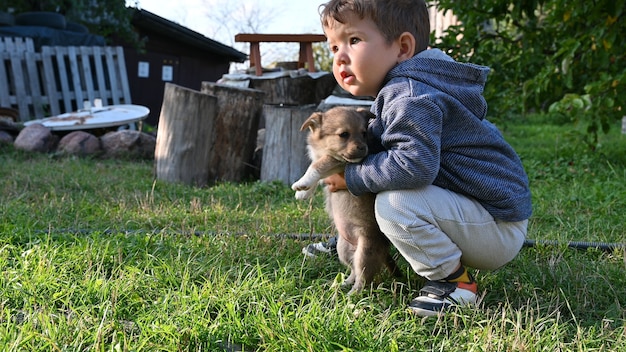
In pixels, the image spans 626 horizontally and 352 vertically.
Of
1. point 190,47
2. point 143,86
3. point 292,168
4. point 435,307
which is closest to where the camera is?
point 435,307

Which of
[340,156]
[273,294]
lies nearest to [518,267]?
[340,156]

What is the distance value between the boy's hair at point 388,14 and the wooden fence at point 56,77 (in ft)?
42.0

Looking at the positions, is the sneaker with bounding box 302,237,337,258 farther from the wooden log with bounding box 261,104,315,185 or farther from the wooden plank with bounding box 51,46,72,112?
the wooden plank with bounding box 51,46,72,112

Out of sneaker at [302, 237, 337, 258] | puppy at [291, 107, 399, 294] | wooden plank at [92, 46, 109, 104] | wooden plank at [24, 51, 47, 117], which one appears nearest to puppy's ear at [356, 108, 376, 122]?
puppy at [291, 107, 399, 294]

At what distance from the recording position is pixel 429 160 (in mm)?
2809

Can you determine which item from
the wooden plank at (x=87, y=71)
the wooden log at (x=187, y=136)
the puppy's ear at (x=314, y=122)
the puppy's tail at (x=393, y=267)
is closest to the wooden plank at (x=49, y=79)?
the wooden plank at (x=87, y=71)

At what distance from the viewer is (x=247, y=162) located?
7641 millimetres

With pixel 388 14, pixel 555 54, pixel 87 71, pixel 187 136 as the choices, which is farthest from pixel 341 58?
pixel 87 71

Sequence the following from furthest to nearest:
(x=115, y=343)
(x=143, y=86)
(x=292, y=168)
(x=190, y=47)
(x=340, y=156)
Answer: (x=190, y=47) → (x=143, y=86) → (x=292, y=168) → (x=340, y=156) → (x=115, y=343)

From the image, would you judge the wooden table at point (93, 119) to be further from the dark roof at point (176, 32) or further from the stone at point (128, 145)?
the dark roof at point (176, 32)

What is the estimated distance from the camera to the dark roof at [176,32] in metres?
18.5

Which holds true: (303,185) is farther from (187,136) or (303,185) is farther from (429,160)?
(187,136)

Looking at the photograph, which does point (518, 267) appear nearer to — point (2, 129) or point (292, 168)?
point (292, 168)

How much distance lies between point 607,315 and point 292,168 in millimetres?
4411
